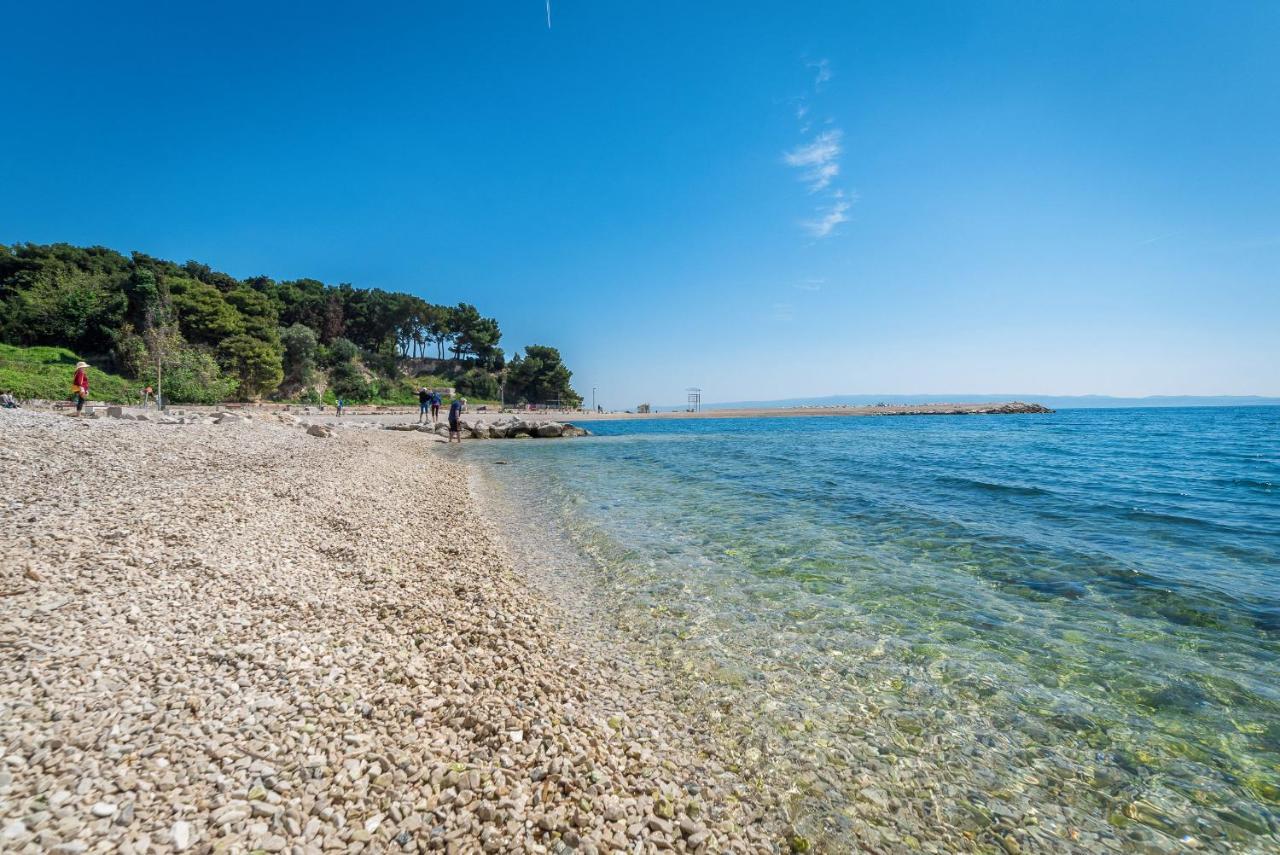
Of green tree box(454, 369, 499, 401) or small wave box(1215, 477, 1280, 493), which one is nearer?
small wave box(1215, 477, 1280, 493)

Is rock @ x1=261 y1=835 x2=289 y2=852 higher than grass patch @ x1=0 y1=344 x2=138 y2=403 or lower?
lower

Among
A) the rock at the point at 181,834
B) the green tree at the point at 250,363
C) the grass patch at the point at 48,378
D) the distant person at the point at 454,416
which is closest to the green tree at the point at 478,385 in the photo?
the green tree at the point at 250,363

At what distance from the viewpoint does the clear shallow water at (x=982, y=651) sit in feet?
11.6

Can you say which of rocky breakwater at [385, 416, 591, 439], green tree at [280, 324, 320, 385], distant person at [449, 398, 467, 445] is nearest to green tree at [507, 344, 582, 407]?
green tree at [280, 324, 320, 385]

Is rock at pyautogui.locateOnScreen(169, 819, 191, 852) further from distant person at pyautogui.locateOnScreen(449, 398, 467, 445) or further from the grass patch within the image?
the grass patch

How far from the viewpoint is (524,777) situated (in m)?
3.34

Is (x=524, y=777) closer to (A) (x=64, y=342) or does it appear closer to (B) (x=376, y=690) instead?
(B) (x=376, y=690)

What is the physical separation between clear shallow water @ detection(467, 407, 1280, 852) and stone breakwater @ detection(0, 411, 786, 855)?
1.08 meters

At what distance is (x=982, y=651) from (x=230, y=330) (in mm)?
73103

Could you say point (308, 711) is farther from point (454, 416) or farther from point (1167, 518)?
point (454, 416)

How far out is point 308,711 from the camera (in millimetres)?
3652

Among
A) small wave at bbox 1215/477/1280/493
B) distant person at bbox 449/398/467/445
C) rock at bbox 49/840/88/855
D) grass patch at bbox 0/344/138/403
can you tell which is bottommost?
small wave at bbox 1215/477/1280/493

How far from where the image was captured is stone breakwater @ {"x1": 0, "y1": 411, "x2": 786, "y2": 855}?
2746 mm

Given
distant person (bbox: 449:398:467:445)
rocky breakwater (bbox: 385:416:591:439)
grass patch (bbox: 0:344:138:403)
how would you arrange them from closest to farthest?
distant person (bbox: 449:398:467:445), grass patch (bbox: 0:344:138:403), rocky breakwater (bbox: 385:416:591:439)
